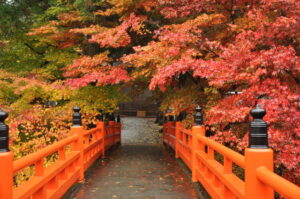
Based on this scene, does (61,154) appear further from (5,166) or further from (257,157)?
(257,157)

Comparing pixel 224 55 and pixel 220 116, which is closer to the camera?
pixel 224 55

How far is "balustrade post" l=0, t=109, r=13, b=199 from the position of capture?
362 cm

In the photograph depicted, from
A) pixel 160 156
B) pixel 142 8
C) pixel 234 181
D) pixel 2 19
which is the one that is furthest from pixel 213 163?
pixel 2 19

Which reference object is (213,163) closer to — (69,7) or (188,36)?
(188,36)

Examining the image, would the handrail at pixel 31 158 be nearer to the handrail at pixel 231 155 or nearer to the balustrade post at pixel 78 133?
the balustrade post at pixel 78 133

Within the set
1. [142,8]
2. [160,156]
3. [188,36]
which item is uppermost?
[142,8]

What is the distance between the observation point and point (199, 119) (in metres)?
8.00

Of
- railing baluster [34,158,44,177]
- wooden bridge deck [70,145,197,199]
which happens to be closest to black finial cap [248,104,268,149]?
railing baluster [34,158,44,177]

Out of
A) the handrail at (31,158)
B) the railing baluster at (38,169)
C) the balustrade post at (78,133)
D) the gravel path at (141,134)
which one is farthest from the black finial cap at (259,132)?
the gravel path at (141,134)

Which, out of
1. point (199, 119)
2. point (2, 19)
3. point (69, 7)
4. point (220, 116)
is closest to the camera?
point (199, 119)

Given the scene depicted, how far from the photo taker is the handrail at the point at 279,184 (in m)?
2.68

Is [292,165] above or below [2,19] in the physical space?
below

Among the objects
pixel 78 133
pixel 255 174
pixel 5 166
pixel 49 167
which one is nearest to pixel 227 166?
pixel 255 174

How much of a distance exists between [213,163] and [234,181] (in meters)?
1.40
